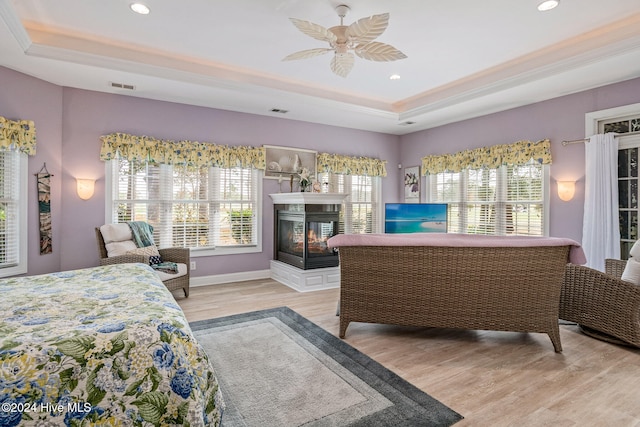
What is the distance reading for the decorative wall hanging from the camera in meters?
4.00

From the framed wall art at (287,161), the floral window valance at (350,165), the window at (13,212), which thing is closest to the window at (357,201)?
the floral window valance at (350,165)

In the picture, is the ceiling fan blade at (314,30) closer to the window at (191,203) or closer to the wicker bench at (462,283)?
the wicker bench at (462,283)

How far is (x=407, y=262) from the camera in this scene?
2.87 m

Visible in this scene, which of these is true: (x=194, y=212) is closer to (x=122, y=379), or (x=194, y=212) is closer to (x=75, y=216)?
(x=75, y=216)

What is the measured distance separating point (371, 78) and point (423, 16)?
60.1 inches

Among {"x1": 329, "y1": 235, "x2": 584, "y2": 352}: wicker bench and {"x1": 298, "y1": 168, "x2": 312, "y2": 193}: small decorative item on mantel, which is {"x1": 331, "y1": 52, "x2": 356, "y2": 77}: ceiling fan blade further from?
{"x1": 298, "y1": 168, "x2": 312, "y2": 193}: small decorative item on mantel

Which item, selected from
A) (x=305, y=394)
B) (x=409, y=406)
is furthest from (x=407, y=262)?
(x=305, y=394)

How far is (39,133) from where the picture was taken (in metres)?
3.95

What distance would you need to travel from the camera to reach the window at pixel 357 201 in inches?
248

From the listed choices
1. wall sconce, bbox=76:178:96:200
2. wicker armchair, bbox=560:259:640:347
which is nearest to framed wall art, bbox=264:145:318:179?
wall sconce, bbox=76:178:96:200

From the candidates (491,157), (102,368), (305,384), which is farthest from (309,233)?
(102,368)

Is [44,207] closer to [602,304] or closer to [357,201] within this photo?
[357,201]

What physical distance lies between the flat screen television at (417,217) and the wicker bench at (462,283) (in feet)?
9.71

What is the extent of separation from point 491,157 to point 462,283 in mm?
3160
